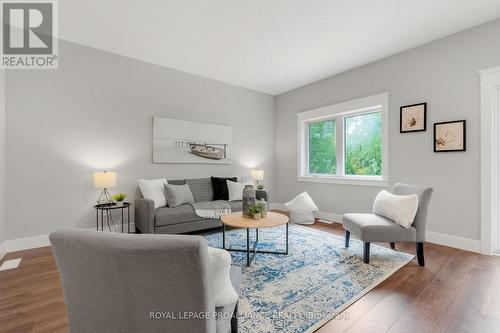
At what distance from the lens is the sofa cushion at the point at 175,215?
297 cm

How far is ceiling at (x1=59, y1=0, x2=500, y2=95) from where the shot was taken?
2.39m

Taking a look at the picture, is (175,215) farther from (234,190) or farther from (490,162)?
(490,162)

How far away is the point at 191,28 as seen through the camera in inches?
109

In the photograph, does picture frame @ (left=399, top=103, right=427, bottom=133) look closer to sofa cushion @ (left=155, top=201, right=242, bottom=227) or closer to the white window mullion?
the white window mullion

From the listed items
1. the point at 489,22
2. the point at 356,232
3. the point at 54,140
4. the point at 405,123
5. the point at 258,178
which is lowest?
the point at 356,232

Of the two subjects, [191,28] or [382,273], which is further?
[191,28]

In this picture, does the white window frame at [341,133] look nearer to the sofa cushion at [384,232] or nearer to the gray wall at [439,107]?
the gray wall at [439,107]

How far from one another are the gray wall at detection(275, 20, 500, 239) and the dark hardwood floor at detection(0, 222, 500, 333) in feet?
2.47

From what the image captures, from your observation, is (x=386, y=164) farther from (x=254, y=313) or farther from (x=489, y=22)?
(x=254, y=313)

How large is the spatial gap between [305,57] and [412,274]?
3.13 meters

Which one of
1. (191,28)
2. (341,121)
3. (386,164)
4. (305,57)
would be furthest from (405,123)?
(191,28)

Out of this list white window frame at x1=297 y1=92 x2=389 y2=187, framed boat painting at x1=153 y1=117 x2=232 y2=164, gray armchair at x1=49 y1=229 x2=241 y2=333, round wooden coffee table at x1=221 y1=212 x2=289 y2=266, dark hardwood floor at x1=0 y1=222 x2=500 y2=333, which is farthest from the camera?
framed boat painting at x1=153 y1=117 x2=232 y2=164

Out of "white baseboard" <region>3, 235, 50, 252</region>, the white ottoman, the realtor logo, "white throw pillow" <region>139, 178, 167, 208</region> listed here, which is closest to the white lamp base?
the white ottoman

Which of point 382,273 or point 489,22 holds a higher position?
point 489,22
